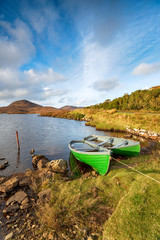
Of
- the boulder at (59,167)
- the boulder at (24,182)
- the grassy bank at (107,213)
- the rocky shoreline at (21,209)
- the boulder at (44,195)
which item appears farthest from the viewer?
the boulder at (59,167)

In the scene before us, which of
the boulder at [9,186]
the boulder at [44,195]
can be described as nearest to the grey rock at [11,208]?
the boulder at [44,195]

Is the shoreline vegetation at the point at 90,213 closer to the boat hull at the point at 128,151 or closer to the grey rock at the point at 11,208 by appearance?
the grey rock at the point at 11,208

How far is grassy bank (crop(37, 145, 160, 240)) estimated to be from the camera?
→ 3.88m

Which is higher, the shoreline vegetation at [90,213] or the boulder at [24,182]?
the shoreline vegetation at [90,213]

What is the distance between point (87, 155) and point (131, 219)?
6238 millimetres

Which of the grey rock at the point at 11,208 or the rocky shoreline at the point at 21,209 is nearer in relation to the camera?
the rocky shoreline at the point at 21,209

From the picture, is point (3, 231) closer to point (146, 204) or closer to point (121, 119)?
point (146, 204)

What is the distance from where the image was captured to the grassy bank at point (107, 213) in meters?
3.88

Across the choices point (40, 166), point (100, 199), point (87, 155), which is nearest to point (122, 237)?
point (100, 199)

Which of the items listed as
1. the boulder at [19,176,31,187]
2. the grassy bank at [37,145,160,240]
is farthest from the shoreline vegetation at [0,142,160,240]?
the boulder at [19,176,31,187]

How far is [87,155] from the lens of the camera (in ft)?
33.7

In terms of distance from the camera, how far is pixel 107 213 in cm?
492

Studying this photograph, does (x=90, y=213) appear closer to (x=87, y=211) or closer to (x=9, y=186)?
(x=87, y=211)

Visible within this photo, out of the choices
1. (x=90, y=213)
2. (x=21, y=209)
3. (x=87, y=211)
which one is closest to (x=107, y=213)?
(x=90, y=213)
